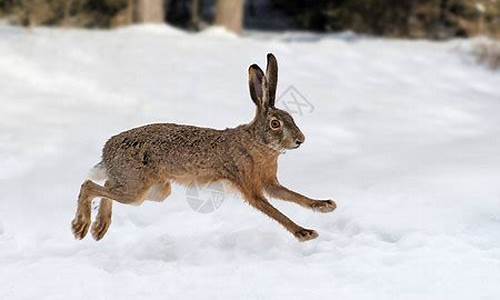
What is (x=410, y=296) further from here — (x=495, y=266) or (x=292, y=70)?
(x=292, y=70)

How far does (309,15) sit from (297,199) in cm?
1812

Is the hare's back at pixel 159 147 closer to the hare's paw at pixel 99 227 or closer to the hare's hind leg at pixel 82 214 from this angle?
the hare's hind leg at pixel 82 214

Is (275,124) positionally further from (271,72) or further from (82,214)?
(82,214)

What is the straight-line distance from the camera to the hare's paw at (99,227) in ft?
18.4

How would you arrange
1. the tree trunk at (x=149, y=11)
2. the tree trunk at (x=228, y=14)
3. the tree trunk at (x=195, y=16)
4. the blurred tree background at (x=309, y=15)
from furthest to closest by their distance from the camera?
the tree trunk at (x=195, y=16), the blurred tree background at (x=309, y=15), the tree trunk at (x=228, y=14), the tree trunk at (x=149, y=11)

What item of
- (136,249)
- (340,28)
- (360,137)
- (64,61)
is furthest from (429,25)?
(136,249)

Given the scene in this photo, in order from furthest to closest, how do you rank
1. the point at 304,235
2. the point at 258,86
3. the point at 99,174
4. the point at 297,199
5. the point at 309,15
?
the point at 309,15 → the point at 99,174 → the point at 297,199 → the point at 304,235 → the point at 258,86

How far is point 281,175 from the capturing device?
25.3ft

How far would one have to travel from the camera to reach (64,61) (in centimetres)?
1275

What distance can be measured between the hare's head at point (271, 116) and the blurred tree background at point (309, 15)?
12.9 metres

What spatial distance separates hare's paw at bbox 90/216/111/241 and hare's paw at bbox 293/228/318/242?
1149 millimetres

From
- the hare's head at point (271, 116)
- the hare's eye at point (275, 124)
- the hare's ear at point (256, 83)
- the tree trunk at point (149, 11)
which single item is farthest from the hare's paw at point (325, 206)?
the tree trunk at point (149, 11)

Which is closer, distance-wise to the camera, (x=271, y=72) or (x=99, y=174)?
(x=271, y=72)

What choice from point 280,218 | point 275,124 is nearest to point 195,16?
point 280,218
